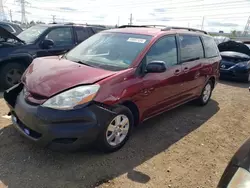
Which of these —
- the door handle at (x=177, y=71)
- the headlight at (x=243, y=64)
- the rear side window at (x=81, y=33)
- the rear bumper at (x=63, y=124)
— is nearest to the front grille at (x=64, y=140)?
the rear bumper at (x=63, y=124)

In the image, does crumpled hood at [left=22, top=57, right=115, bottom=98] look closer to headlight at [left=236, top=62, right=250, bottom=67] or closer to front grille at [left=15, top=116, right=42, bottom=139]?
front grille at [left=15, top=116, right=42, bottom=139]

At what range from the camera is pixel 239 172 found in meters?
1.74

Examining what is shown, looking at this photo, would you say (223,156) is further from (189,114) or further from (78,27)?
(78,27)

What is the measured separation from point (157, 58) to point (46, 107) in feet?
6.31

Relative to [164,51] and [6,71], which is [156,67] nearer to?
[164,51]

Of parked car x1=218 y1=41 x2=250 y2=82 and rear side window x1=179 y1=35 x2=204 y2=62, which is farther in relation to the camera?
parked car x1=218 y1=41 x2=250 y2=82

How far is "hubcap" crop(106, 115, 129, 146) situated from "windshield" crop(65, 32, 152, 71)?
2.31ft

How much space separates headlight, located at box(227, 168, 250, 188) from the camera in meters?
1.64

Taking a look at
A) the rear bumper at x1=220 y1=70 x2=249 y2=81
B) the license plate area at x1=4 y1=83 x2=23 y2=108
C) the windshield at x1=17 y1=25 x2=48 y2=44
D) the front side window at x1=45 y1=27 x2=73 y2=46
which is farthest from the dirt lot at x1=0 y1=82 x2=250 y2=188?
the rear bumper at x1=220 y1=70 x2=249 y2=81

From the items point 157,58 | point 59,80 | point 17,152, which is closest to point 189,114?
point 157,58

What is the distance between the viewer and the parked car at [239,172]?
1667mm

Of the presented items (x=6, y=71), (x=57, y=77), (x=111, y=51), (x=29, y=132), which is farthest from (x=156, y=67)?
(x=6, y=71)

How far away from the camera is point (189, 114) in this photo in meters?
5.21

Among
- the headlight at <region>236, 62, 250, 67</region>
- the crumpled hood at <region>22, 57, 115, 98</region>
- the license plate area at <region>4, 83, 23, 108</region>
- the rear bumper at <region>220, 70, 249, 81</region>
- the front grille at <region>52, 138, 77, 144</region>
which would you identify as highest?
the crumpled hood at <region>22, 57, 115, 98</region>
